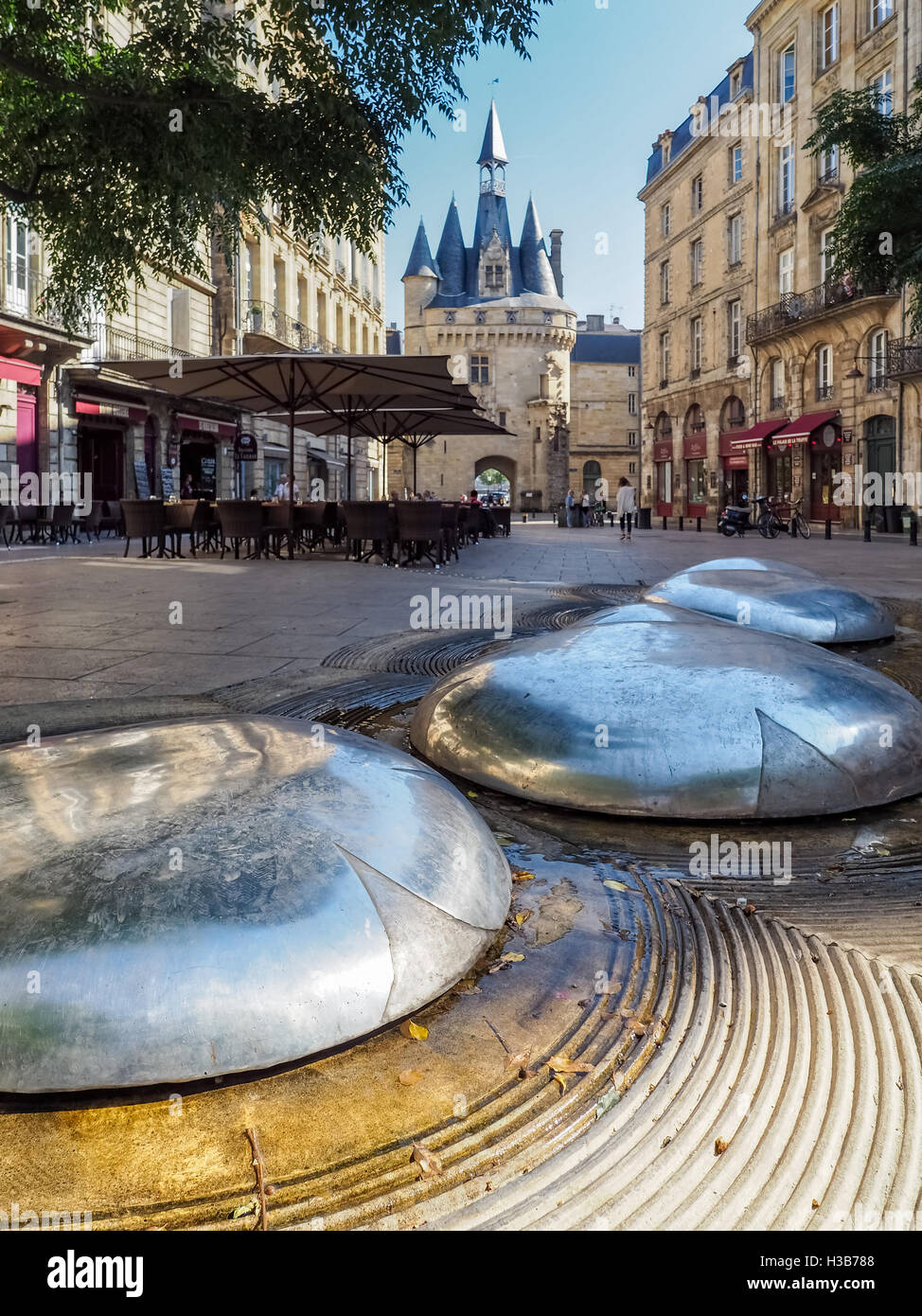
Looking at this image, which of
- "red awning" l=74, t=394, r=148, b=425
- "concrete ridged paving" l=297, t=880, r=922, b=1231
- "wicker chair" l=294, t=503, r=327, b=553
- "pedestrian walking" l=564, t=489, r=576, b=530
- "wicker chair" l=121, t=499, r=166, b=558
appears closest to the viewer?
"concrete ridged paving" l=297, t=880, r=922, b=1231

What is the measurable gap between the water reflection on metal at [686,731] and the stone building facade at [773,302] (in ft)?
76.9

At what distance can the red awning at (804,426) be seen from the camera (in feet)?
92.8

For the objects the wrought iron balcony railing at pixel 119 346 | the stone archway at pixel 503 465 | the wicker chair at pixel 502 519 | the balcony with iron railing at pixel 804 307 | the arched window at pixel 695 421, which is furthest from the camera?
the stone archway at pixel 503 465

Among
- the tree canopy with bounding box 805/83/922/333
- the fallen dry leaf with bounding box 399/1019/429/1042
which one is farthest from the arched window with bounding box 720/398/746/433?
the fallen dry leaf with bounding box 399/1019/429/1042

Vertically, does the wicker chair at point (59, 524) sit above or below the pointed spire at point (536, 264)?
below

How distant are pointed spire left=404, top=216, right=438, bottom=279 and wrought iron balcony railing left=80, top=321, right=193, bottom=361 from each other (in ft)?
146

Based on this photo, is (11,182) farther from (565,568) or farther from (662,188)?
(662,188)

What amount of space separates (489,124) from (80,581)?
68.6 m

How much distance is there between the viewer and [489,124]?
68438 millimetres

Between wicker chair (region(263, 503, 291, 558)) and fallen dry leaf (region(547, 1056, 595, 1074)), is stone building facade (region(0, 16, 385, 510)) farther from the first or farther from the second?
fallen dry leaf (region(547, 1056, 595, 1074))

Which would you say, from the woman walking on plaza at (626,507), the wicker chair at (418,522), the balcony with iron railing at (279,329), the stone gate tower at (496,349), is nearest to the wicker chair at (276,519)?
the wicker chair at (418,522)

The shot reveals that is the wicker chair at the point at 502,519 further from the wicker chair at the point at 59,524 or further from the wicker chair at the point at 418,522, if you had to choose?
the wicker chair at the point at 418,522

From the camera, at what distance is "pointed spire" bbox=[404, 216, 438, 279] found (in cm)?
6675

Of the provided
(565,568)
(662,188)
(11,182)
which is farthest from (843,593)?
(662,188)
